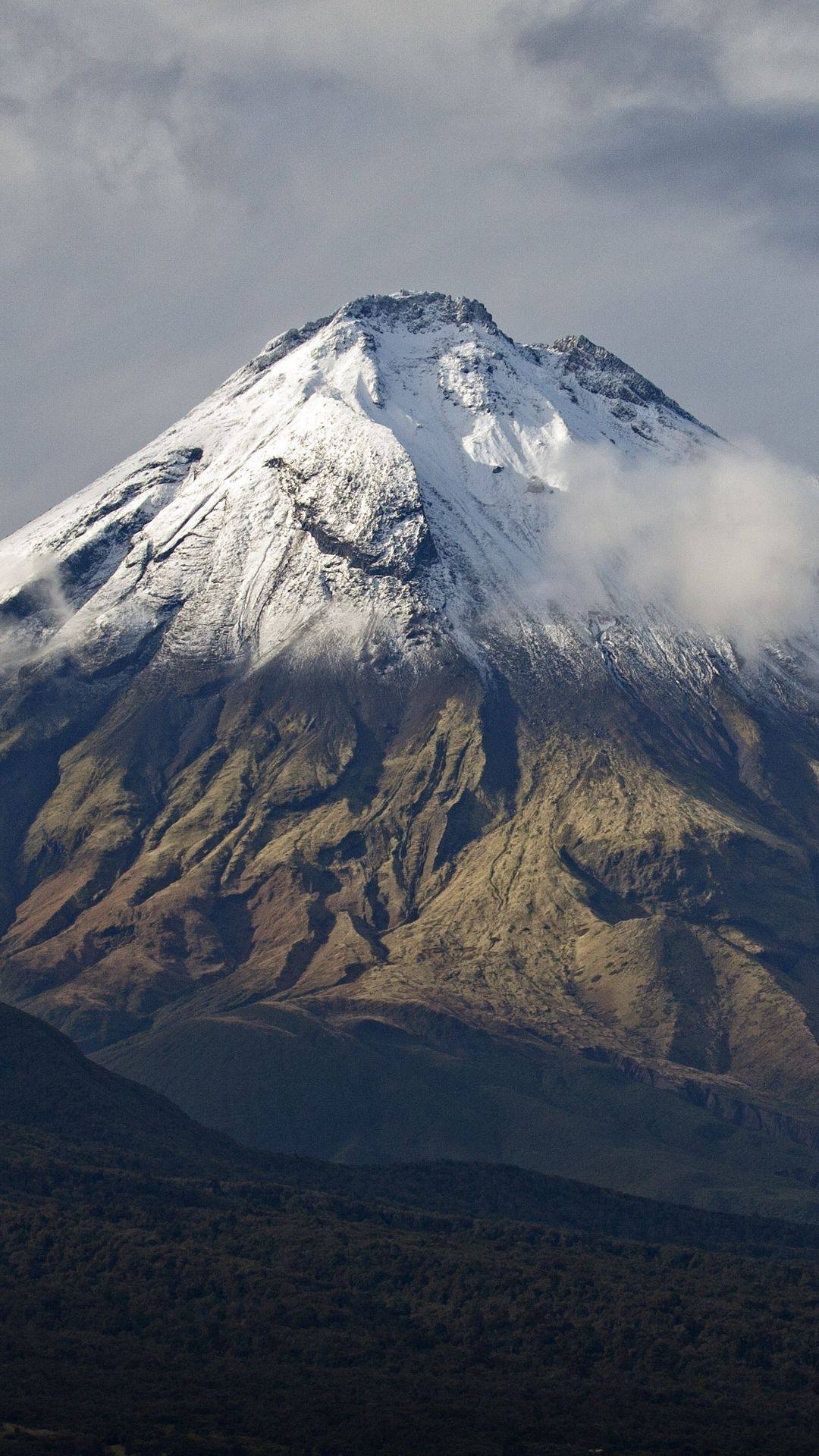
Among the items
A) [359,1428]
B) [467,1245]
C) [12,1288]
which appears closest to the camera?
[359,1428]

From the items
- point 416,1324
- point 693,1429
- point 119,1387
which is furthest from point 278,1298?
point 693,1429

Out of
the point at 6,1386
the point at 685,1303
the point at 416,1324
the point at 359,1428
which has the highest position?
the point at 685,1303

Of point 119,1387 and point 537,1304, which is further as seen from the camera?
point 537,1304

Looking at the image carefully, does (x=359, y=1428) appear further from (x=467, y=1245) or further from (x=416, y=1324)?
(x=467, y=1245)

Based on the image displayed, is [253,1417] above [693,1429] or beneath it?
beneath

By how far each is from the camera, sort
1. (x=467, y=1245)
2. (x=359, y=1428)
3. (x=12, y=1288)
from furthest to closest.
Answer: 1. (x=467, y=1245)
2. (x=12, y=1288)
3. (x=359, y=1428)

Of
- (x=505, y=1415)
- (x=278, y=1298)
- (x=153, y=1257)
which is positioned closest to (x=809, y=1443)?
(x=505, y=1415)
